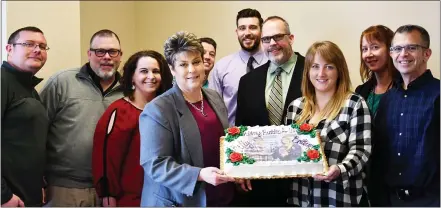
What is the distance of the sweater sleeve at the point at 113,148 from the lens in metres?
2.59

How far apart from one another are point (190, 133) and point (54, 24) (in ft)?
5.45

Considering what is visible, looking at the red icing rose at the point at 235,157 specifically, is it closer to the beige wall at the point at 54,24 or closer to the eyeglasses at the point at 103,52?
the eyeglasses at the point at 103,52

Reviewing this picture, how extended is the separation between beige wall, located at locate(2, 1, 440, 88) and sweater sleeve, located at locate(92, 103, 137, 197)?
0.84 meters

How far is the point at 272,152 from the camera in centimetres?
231

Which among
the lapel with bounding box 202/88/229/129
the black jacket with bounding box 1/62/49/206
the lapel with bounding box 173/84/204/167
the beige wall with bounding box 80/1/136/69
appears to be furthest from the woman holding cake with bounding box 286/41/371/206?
the beige wall with bounding box 80/1/136/69

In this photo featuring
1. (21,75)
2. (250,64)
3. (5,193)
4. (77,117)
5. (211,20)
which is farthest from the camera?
(211,20)

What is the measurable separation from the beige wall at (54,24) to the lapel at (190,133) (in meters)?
1.18

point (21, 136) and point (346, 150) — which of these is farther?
point (21, 136)

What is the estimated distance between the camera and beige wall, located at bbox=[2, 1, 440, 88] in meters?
3.38

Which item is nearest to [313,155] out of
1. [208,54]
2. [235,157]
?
[235,157]

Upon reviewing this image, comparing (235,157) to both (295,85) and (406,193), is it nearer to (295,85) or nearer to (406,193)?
(295,85)

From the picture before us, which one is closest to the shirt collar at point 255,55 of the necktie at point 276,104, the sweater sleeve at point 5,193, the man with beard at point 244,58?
the man with beard at point 244,58

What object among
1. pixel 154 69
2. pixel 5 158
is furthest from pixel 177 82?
pixel 5 158

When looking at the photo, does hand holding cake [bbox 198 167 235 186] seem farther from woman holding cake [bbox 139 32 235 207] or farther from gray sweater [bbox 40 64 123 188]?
gray sweater [bbox 40 64 123 188]
